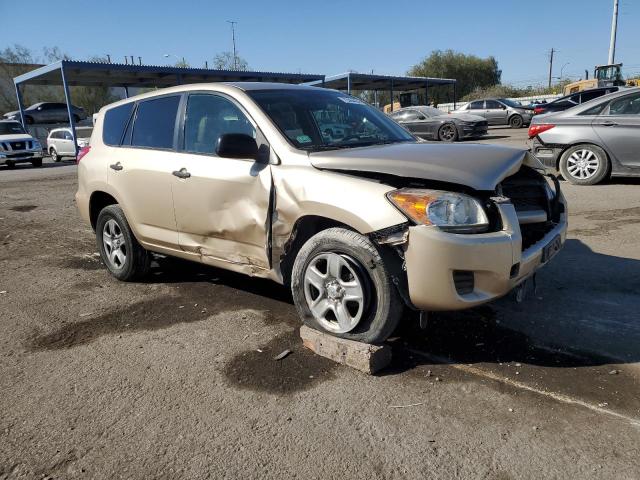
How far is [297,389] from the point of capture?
3010 millimetres

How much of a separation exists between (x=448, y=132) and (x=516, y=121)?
852 centimetres

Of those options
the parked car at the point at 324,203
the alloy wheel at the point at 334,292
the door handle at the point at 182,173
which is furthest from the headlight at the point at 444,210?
the door handle at the point at 182,173

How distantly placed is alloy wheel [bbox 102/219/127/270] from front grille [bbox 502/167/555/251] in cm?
350

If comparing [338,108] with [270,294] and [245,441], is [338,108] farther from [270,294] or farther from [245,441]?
[245,441]

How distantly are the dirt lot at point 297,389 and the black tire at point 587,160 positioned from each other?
438cm

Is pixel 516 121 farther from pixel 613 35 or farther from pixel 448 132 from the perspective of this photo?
pixel 613 35

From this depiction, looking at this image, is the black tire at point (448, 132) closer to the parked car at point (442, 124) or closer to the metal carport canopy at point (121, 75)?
the parked car at point (442, 124)

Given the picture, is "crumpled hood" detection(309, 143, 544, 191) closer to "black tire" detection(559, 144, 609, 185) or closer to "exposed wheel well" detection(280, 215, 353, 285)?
"exposed wheel well" detection(280, 215, 353, 285)

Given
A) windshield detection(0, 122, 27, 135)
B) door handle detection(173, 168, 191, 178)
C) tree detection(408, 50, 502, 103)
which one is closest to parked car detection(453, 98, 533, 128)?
windshield detection(0, 122, 27, 135)

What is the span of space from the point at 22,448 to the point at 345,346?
1778 mm

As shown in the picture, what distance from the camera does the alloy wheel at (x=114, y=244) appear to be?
5.09 m

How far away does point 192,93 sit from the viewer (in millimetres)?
4336

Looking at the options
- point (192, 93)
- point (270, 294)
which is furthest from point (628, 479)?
point (192, 93)

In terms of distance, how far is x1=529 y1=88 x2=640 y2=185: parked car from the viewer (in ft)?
27.6
